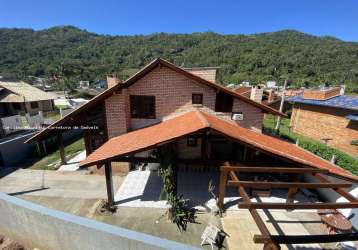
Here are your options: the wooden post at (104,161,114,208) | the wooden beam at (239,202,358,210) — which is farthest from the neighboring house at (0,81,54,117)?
the wooden beam at (239,202,358,210)

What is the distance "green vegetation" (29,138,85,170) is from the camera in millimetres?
12930

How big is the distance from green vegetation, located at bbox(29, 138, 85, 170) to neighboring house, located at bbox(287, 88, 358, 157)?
22190mm

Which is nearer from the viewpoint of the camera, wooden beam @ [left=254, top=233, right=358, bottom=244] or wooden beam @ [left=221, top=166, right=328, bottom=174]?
wooden beam @ [left=254, top=233, right=358, bottom=244]

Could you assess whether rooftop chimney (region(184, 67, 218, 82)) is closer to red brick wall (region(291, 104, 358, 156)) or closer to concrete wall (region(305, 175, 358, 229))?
concrete wall (region(305, 175, 358, 229))

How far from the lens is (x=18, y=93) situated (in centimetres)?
2908

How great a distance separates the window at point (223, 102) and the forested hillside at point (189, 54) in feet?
162

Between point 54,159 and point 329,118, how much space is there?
2556 cm

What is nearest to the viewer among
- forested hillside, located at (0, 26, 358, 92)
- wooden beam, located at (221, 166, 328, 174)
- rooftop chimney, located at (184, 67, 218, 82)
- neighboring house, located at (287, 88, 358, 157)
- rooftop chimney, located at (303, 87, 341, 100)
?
wooden beam, located at (221, 166, 328, 174)

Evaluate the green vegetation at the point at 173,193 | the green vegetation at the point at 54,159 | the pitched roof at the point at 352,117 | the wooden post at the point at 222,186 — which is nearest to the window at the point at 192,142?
the green vegetation at the point at 173,193

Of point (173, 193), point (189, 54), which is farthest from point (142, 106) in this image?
point (189, 54)

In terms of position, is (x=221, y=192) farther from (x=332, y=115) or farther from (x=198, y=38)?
(x=198, y=38)

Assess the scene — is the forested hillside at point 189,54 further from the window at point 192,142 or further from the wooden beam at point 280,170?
the wooden beam at point 280,170

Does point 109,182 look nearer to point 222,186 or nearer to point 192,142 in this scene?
point 222,186

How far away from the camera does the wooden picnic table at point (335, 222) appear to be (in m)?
6.70
